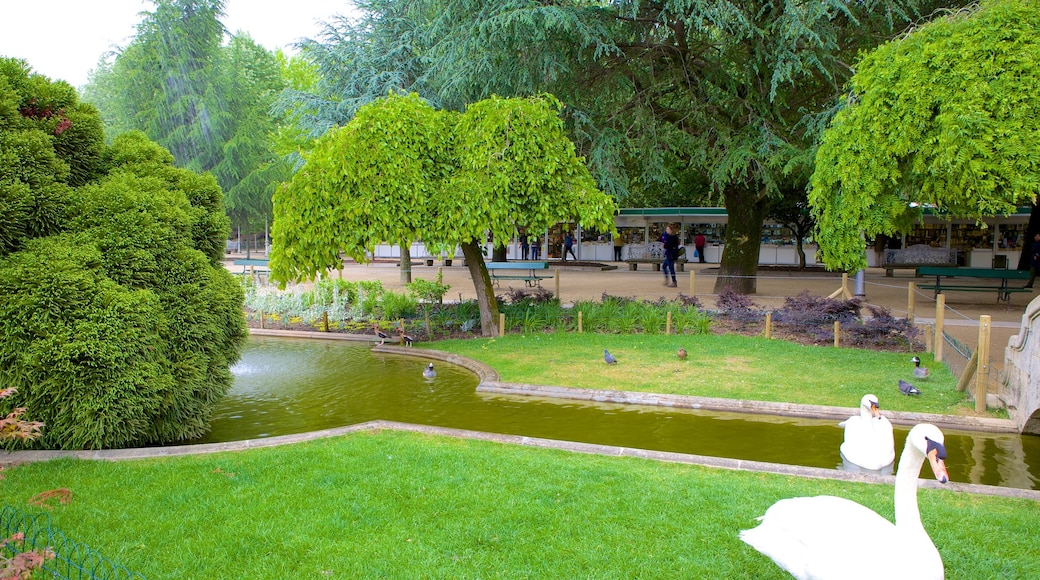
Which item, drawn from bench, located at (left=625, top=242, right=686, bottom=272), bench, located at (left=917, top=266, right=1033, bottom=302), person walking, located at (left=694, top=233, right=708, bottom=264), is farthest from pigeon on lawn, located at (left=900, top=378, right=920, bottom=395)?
person walking, located at (left=694, top=233, right=708, bottom=264)

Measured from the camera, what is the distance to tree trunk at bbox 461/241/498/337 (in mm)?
14117

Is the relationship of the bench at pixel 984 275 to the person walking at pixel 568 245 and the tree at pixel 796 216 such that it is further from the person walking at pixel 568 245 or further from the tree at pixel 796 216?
the person walking at pixel 568 245

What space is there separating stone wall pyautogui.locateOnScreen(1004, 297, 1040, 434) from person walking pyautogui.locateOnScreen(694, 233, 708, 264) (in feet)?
80.6

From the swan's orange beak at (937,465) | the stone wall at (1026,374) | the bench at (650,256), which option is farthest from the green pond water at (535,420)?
the bench at (650,256)

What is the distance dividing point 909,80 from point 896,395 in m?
4.99

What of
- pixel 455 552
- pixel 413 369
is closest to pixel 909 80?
pixel 413 369

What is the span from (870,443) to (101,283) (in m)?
8.00

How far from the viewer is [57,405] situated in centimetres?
682

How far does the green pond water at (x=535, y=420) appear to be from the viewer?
7.45 m

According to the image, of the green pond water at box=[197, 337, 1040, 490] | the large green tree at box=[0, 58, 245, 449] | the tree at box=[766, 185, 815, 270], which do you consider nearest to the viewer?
the large green tree at box=[0, 58, 245, 449]

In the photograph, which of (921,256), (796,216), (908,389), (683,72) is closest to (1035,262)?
(921,256)

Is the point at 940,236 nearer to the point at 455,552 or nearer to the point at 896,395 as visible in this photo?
the point at 896,395

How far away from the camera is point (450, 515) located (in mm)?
5242

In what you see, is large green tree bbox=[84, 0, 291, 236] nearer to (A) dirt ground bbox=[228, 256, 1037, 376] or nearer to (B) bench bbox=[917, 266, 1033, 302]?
(A) dirt ground bbox=[228, 256, 1037, 376]
